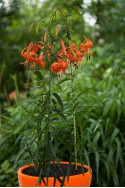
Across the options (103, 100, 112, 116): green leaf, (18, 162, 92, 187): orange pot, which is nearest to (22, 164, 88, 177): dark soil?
(18, 162, 92, 187): orange pot

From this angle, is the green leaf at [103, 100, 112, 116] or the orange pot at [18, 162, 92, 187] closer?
the orange pot at [18, 162, 92, 187]

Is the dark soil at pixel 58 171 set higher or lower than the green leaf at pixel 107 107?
lower

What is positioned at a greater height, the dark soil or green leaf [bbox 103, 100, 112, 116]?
green leaf [bbox 103, 100, 112, 116]

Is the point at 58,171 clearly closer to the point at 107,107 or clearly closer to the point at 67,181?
the point at 67,181

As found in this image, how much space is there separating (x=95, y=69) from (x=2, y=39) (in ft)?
8.57

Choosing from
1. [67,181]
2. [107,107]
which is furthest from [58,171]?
[107,107]

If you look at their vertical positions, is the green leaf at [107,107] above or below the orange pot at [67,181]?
above

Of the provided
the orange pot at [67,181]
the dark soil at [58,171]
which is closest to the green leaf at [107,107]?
the dark soil at [58,171]

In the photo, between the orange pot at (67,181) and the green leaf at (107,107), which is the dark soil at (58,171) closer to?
the orange pot at (67,181)

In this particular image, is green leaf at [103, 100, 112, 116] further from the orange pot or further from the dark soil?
the orange pot

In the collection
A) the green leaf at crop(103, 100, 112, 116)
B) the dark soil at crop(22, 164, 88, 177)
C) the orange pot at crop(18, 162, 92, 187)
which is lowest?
the orange pot at crop(18, 162, 92, 187)

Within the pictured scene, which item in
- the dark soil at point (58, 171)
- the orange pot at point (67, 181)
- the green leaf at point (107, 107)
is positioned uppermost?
the green leaf at point (107, 107)

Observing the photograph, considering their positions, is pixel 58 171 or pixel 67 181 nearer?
pixel 67 181

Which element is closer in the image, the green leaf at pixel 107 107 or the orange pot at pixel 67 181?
the orange pot at pixel 67 181
